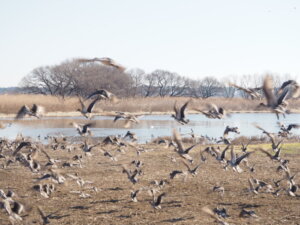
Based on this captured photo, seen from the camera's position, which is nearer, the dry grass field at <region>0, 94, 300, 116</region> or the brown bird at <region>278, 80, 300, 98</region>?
the brown bird at <region>278, 80, 300, 98</region>

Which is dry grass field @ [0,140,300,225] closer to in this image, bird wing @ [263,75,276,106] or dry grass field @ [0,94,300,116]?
bird wing @ [263,75,276,106]

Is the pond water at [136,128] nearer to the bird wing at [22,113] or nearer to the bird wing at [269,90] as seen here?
the bird wing at [22,113]

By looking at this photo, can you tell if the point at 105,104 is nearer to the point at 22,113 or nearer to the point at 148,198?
the point at 148,198

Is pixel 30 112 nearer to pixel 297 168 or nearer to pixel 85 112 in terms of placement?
pixel 85 112

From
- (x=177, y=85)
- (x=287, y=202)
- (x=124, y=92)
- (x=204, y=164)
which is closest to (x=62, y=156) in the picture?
(x=204, y=164)

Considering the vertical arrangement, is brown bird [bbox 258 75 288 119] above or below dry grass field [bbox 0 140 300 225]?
above

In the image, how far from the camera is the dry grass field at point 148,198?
12172 millimetres

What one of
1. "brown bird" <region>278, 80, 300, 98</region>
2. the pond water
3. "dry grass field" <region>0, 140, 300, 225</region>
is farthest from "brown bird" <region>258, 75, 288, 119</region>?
the pond water

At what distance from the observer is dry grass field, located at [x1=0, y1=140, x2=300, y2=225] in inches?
479

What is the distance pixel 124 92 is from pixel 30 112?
171 feet

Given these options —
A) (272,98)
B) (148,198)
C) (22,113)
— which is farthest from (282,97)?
(22,113)

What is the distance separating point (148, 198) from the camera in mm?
14500

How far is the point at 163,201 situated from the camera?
13930 millimetres

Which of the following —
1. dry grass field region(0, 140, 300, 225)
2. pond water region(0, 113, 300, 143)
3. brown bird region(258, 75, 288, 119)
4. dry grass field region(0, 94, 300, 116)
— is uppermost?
brown bird region(258, 75, 288, 119)
